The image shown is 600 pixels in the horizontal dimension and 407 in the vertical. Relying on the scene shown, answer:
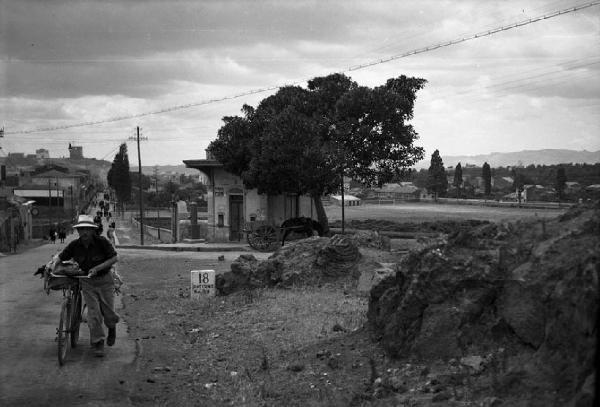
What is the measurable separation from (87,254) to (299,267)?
23.2ft

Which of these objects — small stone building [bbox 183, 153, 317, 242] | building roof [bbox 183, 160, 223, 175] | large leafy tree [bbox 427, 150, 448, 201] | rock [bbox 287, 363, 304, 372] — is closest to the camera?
rock [bbox 287, 363, 304, 372]

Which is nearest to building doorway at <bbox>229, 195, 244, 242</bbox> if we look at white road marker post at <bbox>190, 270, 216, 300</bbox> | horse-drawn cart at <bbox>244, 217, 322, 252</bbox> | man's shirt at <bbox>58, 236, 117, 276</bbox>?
horse-drawn cart at <bbox>244, 217, 322, 252</bbox>

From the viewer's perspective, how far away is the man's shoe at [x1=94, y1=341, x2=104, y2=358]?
26.1ft

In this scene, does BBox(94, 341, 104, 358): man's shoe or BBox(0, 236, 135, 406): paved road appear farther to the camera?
BBox(94, 341, 104, 358): man's shoe

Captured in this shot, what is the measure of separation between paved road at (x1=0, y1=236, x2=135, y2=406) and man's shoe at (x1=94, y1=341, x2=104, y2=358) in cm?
7

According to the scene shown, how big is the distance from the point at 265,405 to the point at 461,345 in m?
1.87

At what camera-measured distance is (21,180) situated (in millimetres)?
119500

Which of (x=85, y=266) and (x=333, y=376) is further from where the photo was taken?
(x=85, y=266)

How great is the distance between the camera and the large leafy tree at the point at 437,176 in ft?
239

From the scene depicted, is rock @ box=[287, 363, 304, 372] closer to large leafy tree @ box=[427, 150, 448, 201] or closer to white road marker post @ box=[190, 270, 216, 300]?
white road marker post @ box=[190, 270, 216, 300]

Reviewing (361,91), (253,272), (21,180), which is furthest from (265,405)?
(21,180)

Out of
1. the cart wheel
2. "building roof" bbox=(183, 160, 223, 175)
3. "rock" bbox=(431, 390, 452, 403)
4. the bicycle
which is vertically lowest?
the cart wheel

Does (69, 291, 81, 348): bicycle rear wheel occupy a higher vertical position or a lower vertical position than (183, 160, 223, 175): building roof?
lower

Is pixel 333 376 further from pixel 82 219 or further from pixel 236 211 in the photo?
pixel 236 211
